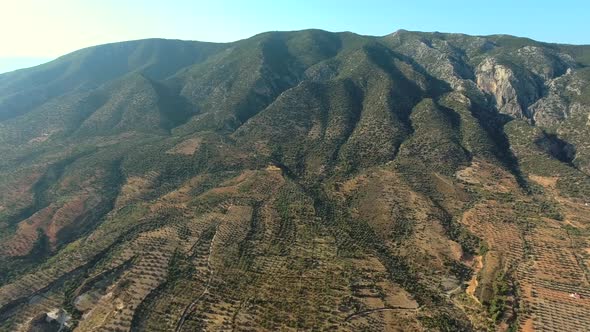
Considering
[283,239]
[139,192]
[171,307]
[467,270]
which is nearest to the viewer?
[171,307]

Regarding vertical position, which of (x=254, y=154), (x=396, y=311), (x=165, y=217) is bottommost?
(x=396, y=311)

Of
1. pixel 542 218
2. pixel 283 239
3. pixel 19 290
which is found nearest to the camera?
pixel 19 290

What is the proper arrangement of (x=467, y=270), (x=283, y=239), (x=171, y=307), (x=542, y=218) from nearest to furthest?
1. (x=171, y=307)
2. (x=467, y=270)
3. (x=283, y=239)
4. (x=542, y=218)

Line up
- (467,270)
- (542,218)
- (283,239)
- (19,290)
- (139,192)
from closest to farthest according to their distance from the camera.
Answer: (19,290), (467,270), (283,239), (542,218), (139,192)

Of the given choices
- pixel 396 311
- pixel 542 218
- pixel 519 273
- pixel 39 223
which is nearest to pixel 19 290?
pixel 39 223

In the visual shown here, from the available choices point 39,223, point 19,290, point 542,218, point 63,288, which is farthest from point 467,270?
point 39,223

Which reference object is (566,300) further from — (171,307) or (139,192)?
(139,192)

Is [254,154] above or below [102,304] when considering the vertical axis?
above

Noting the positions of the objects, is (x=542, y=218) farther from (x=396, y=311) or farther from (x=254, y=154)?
(x=254, y=154)

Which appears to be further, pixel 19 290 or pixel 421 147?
pixel 421 147

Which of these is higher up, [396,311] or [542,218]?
[542,218]
